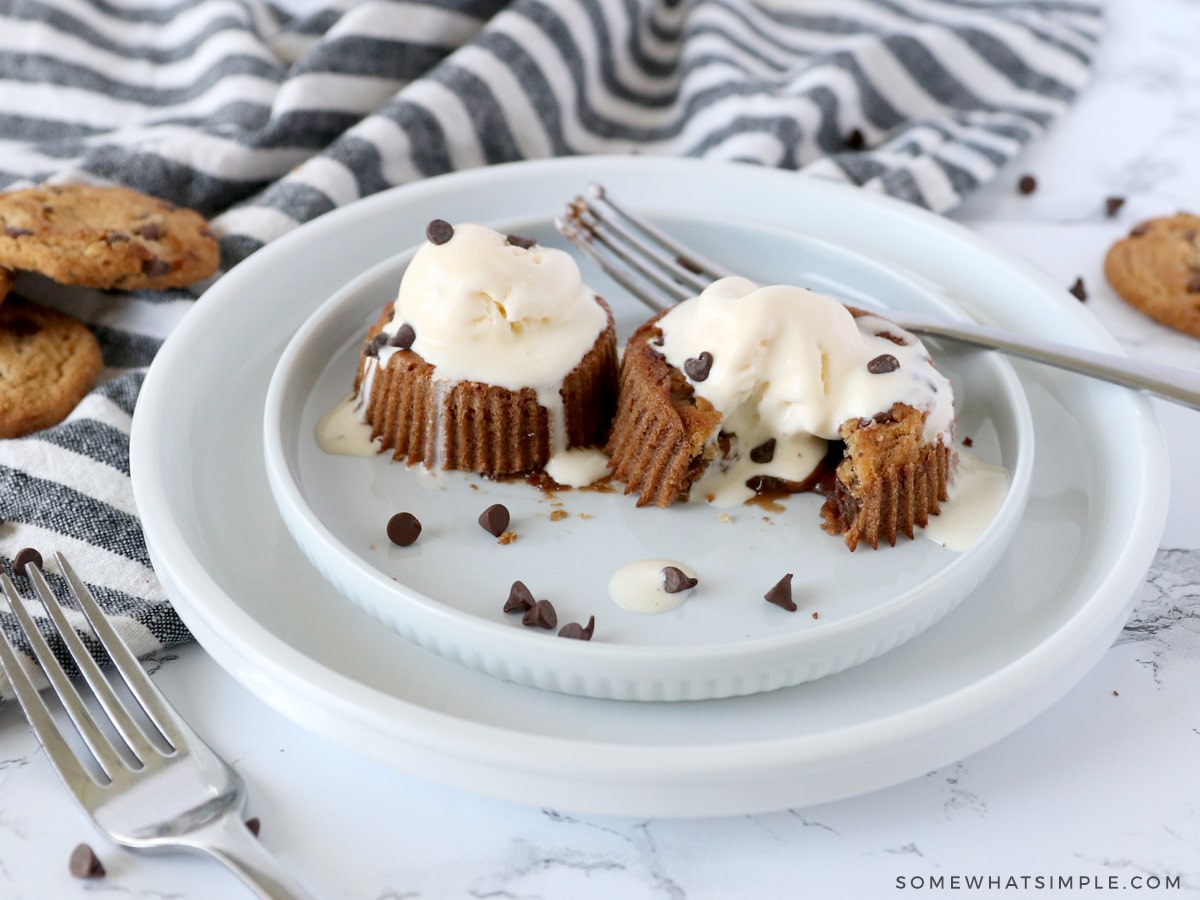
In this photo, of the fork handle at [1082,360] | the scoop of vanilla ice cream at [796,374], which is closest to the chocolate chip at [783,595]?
the scoop of vanilla ice cream at [796,374]

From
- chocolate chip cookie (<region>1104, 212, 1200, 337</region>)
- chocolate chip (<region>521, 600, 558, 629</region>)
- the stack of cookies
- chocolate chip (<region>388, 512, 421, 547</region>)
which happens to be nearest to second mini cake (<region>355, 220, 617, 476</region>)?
chocolate chip (<region>388, 512, 421, 547</region>)

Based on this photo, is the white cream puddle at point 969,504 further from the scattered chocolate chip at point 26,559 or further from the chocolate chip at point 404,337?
the scattered chocolate chip at point 26,559

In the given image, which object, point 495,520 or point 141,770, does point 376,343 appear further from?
point 141,770

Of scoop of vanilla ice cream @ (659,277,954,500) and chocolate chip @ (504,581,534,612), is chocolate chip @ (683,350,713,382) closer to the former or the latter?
scoop of vanilla ice cream @ (659,277,954,500)

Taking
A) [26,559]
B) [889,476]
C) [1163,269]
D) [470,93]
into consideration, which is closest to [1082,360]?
[889,476]

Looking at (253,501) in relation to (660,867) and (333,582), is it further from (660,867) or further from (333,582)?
(660,867)

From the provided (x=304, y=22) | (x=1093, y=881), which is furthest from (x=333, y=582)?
(x=304, y=22)

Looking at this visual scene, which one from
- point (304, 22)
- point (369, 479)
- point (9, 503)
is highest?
point (304, 22)
